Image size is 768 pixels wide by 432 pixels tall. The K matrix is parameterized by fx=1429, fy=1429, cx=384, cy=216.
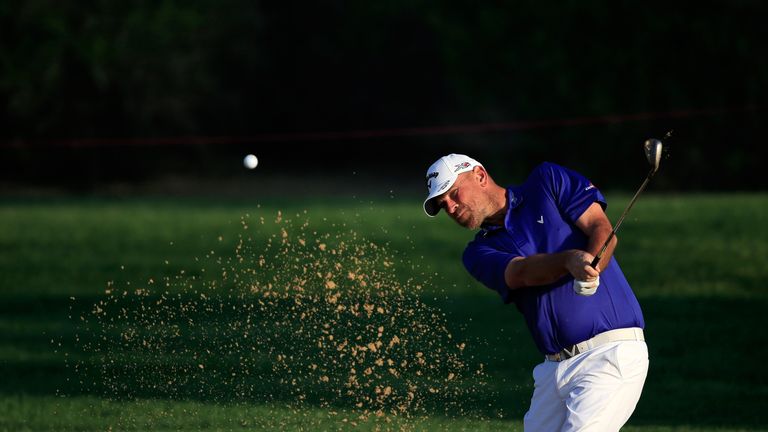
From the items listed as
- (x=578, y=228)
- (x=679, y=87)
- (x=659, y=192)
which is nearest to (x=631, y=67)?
(x=679, y=87)

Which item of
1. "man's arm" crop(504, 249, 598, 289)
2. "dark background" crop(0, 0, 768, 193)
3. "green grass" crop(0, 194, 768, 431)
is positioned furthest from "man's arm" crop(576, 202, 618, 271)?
"dark background" crop(0, 0, 768, 193)

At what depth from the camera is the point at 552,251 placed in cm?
641

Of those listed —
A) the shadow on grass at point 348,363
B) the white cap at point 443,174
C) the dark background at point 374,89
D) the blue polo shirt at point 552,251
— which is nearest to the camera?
the blue polo shirt at point 552,251

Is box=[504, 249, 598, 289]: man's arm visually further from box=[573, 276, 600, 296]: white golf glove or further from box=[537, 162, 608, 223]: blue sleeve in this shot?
box=[537, 162, 608, 223]: blue sleeve

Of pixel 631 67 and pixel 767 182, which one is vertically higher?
pixel 631 67

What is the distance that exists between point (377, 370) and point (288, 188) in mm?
29440

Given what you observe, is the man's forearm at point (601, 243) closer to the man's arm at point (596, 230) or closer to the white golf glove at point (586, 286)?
the man's arm at point (596, 230)

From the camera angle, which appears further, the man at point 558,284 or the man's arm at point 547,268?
the man at point 558,284

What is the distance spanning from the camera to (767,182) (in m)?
28.8

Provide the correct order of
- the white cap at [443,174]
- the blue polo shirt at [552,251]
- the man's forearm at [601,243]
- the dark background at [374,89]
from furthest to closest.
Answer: the dark background at [374,89] < the white cap at [443,174] < the blue polo shirt at [552,251] < the man's forearm at [601,243]

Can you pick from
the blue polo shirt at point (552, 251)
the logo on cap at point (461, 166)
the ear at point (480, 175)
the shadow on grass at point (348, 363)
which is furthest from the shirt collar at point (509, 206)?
the shadow on grass at point (348, 363)

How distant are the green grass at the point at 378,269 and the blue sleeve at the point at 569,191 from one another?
316 cm

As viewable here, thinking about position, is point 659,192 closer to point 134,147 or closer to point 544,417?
point 134,147

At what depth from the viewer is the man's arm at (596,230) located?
20.3 ft
